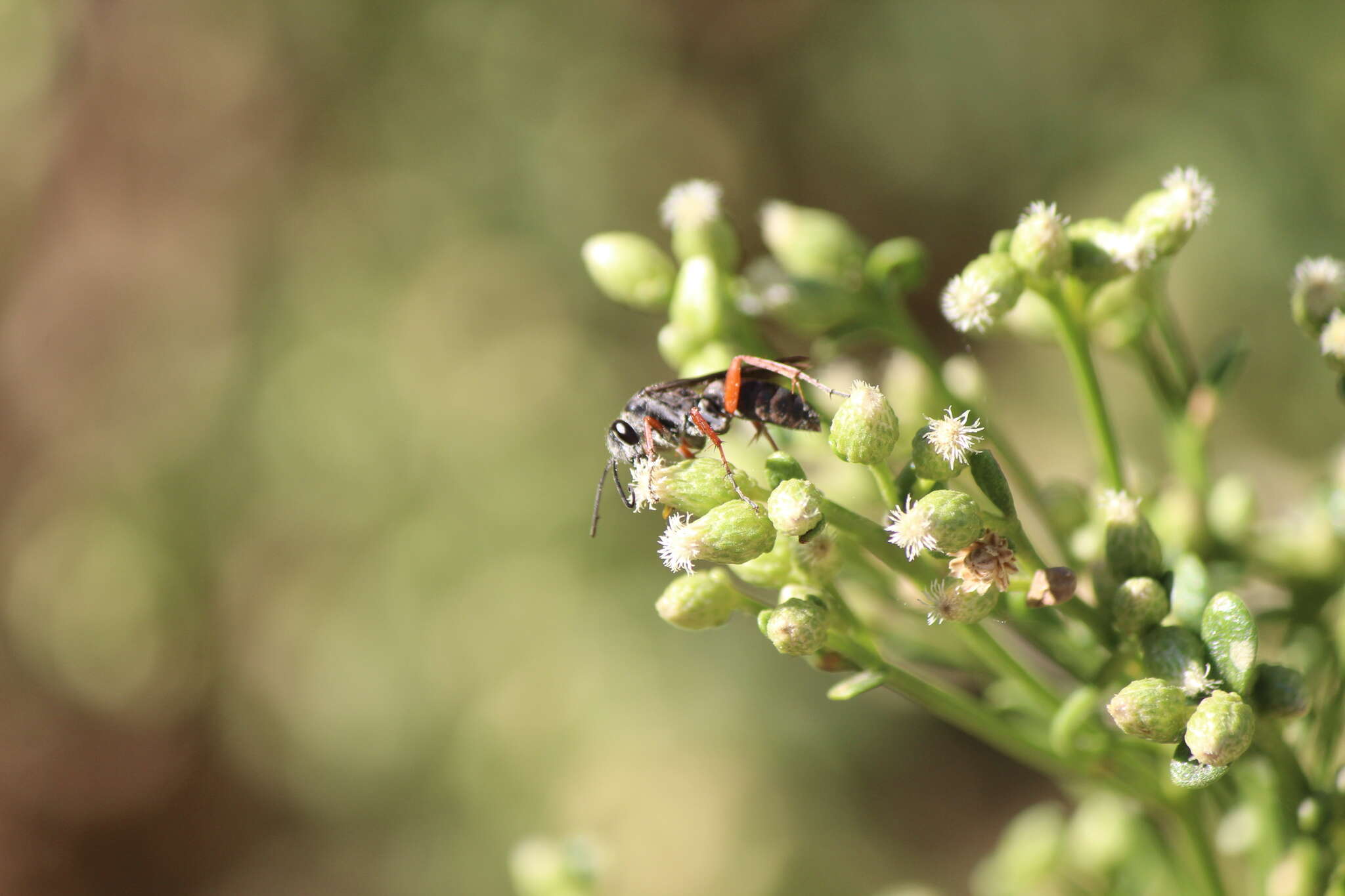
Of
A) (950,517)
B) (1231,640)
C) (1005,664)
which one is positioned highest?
(950,517)

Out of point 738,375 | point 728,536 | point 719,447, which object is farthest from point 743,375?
point 728,536

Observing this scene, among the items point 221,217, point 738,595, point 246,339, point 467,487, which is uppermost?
point 221,217

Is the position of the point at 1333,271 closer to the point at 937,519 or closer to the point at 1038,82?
the point at 937,519

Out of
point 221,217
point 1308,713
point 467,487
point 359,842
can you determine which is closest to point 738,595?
point 1308,713

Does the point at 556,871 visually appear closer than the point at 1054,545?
No

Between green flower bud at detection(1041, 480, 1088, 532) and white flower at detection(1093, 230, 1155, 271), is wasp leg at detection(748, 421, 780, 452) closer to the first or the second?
green flower bud at detection(1041, 480, 1088, 532)

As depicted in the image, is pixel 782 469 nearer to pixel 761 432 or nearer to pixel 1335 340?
pixel 761 432

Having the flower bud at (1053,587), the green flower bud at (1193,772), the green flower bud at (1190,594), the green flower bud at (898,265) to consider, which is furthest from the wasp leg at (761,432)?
the green flower bud at (1193,772)
